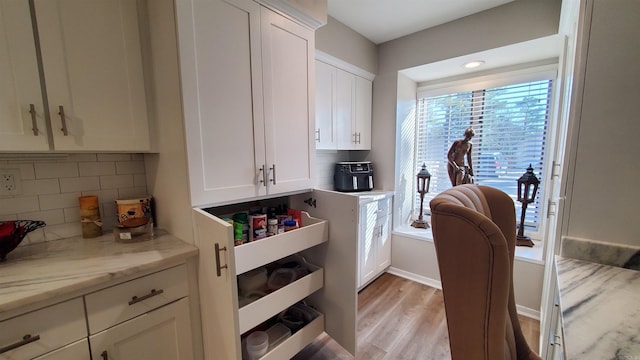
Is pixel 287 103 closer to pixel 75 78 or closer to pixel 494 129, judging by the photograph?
pixel 75 78

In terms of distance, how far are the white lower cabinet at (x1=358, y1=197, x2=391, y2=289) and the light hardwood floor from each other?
0.66 ft

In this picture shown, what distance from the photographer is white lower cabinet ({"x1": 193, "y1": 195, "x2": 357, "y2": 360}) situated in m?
1.00

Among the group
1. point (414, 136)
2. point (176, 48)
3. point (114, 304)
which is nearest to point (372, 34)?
point (414, 136)

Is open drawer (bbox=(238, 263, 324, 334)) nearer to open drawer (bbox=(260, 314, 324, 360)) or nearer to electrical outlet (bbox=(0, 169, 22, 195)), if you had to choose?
open drawer (bbox=(260, 314, 324, 360))

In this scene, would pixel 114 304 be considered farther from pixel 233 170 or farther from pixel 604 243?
pixel 604 243

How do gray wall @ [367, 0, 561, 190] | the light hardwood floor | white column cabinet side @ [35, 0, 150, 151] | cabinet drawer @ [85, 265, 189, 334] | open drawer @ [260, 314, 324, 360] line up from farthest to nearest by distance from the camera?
gray wall @ [367, 0, 561, 190] → the light hardwood floor → open drawer @ [260, 314, 324, 360] → white column cabinet side @ [35, 0, 150, 151] → cabinet drawer @ [85, 265, 189, 334]

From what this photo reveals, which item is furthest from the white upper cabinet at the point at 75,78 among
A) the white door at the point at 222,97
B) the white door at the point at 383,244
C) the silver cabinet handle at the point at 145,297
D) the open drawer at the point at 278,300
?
the white door at the point at 383,244

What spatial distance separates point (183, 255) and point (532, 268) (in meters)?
2.53

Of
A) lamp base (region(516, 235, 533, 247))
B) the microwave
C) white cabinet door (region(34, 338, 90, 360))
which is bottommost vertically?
lamp base (region(516, 235, 533, 247))

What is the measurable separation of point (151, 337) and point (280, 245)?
66 centimetres

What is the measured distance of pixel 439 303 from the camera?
2.22 metres

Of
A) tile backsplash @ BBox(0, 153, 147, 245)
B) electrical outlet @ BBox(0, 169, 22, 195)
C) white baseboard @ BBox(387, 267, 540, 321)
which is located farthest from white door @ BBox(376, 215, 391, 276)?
electrical outlet @ BBox(0, 169, 22, 195)

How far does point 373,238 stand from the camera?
96.3 inches

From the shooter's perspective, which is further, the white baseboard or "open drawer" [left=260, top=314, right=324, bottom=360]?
the white baseboard
